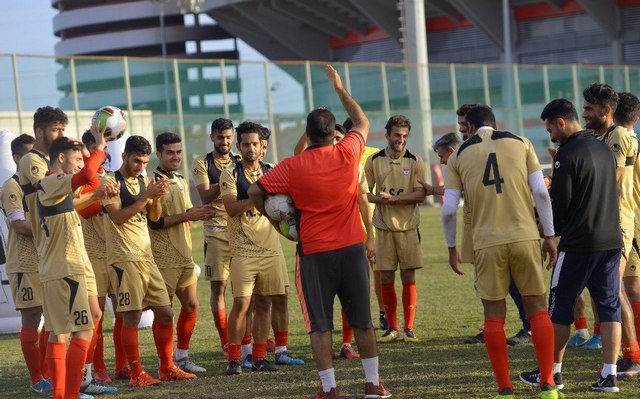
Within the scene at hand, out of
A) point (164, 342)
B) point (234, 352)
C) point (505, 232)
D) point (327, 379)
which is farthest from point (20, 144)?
point (505, 232)

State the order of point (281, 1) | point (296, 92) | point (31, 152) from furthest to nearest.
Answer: point (281, 1) < point (296, 92) < point (31, 152)

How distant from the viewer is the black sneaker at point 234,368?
9516 mm

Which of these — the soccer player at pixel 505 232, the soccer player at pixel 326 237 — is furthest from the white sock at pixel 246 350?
the soccer player at pixel 505 232

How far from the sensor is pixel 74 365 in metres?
8.15

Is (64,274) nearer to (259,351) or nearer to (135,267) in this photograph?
(135,267)

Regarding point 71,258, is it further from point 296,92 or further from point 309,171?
point 296,92

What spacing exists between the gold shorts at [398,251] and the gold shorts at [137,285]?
2774mm

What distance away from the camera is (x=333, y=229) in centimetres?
792

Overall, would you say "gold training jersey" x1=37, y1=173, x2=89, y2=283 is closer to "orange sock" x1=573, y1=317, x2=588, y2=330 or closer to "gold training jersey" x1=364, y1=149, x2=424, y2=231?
"gold training jersey" x1=364, y1=149, x2=424, y2=231

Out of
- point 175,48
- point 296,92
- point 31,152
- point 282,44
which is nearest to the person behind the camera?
point 31,152


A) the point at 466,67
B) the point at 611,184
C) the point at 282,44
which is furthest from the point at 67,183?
the point at 282,44

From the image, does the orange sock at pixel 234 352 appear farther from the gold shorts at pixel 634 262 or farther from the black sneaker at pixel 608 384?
the gold shorts at pixel 634 262

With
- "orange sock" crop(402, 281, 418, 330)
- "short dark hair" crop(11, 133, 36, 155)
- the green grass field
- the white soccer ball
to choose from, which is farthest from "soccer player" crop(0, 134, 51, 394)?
"orange sock" crop(402, 281, 418, 330)

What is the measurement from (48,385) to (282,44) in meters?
56.8
